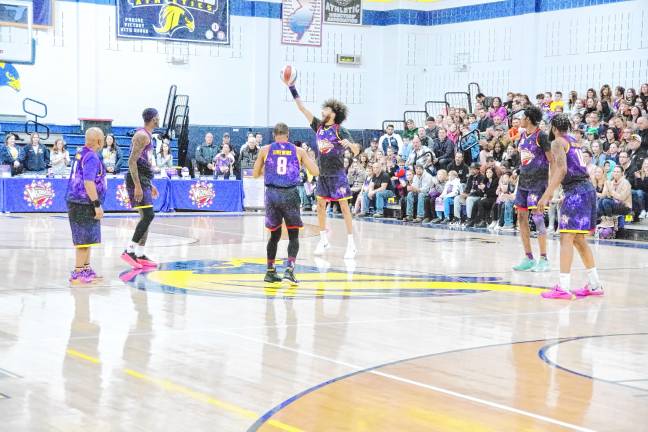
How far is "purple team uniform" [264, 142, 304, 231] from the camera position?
34.5 feet

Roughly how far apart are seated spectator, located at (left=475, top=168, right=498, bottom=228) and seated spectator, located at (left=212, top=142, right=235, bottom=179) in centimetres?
695

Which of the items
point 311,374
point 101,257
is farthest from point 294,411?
point 101,257

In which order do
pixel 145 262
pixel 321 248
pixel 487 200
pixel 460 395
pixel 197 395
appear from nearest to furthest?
pixel 197 395 → pixel 460 395 → pixel 145 262 → pixel 321 248 → pixel 487 200

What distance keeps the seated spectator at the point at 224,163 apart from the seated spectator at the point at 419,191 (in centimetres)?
485

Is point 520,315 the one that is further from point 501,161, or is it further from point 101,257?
point 501,161

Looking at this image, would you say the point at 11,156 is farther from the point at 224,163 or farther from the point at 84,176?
the point at 84,176

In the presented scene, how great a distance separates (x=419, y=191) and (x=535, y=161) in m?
9.88

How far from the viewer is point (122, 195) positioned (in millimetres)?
22188

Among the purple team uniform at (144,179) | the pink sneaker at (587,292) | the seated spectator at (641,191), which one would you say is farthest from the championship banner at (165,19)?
the pink sneaker at (587,292)

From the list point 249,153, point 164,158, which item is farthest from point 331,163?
point 249,153

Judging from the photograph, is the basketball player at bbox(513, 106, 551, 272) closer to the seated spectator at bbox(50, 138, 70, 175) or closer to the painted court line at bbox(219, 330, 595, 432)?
the painted court line at bbox(219, 330, 595, 432)

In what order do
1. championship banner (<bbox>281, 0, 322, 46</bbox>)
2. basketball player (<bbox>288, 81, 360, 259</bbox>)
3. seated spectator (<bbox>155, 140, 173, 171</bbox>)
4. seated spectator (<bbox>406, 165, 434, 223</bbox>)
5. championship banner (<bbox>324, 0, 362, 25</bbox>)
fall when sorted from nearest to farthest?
basketball player (<bbox>288, 81, 360, 259</bbox>) < seated spectator (<bbox>406, 165, 434, 223</bbox>) < seated spectator (<bbox>155, 140, 173, 171</bbox>) < championship banner (<bbox>281, 0, 322, 46</bbox>) < championship banner (<bbox>324, 0, 362, 25</bbox>)

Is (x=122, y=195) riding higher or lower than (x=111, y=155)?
lower

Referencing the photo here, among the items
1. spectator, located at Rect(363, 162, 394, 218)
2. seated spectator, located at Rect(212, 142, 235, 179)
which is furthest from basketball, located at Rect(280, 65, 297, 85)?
seated spectator, located at Rect(212, 142, 235, 179)
